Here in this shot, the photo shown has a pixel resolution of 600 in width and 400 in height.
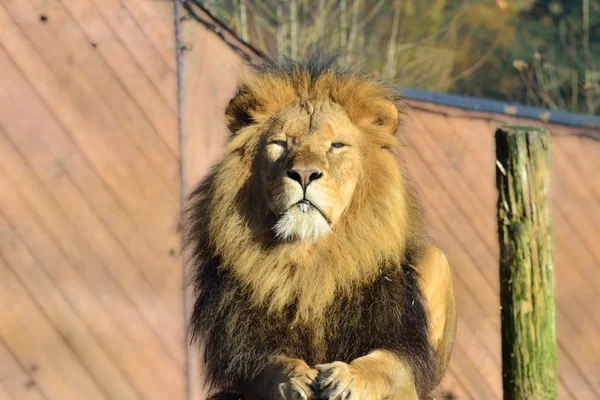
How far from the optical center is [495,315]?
8.69 m

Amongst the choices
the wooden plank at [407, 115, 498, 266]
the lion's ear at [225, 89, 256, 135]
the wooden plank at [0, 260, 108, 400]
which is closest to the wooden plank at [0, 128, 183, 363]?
the wooden plank at [0, 260, 108, 400]

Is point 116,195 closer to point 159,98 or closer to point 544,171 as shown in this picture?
point 159,98

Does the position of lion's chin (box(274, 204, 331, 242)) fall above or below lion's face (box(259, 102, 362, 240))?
below

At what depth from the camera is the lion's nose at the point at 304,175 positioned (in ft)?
14.6

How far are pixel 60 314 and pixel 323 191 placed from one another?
10.8 feet

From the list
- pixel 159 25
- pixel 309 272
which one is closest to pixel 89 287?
pixel 159 25

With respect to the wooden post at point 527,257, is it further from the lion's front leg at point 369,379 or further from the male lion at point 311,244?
the lion's front leg at point 369,379

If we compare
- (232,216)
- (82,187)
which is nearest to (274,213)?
(232,216)

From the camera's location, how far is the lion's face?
14.8ft

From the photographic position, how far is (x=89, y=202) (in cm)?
755

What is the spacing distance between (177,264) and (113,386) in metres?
0.89

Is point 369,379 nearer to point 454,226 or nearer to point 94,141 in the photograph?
point 94,141

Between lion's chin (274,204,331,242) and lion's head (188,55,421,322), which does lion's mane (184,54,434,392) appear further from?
lion's chin (274,204,331,242)

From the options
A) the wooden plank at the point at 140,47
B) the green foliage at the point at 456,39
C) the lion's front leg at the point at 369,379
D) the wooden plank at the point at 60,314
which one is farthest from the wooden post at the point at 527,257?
the green foliage at the point at 456,39
